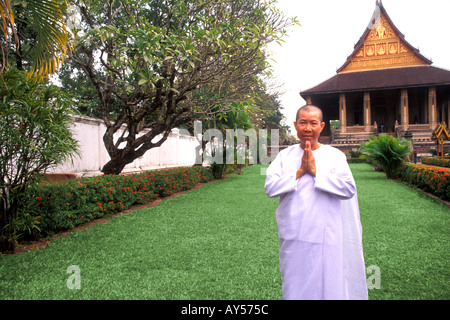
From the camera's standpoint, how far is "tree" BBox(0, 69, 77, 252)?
3.68 m

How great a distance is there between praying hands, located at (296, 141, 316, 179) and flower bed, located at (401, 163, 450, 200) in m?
6.45

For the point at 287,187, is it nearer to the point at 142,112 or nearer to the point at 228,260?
the point at 228,260

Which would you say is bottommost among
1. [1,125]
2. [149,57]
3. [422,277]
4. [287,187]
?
[422,277]

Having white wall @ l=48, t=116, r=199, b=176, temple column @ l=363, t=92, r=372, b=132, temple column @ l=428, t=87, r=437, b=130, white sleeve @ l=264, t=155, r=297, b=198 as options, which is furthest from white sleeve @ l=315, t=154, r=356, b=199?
temple column @ l=428, t=87, r=437, b=130

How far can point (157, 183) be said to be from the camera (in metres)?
8.27

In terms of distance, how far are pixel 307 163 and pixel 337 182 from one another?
20 cm

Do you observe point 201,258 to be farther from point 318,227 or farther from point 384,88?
point 384,88

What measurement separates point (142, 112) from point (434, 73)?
74.9ft

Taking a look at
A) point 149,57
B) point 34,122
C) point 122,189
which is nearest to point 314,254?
point 34,122

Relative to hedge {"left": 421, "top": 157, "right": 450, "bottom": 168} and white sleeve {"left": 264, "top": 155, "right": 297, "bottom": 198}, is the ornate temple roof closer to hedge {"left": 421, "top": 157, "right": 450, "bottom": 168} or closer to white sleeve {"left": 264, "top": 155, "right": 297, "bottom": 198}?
hedge {"left": 421, "top": 157, "right": 450, "bottom": 168}

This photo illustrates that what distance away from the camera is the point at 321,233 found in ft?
5.90

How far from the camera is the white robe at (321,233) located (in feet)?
5.87

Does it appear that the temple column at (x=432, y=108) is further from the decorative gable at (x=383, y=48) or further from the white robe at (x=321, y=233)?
the white robe at (x=321, y=233)

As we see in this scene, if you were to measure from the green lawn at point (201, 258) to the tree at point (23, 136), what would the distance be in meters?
0.67
